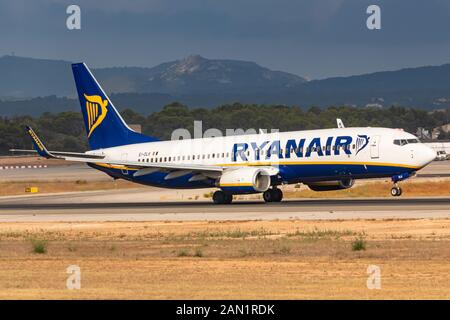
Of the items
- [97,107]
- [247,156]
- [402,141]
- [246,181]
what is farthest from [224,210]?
[97,107]

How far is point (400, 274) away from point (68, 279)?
8.87 metres

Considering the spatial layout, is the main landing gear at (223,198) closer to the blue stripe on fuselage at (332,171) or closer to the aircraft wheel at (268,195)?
the aircraft wheel at (268,195)

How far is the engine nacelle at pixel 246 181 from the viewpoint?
6097 centimetres

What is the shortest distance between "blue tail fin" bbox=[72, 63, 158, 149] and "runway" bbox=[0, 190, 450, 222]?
4.09 m

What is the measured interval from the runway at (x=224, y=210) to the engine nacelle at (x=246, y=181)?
98 cm

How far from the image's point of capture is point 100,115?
233ft

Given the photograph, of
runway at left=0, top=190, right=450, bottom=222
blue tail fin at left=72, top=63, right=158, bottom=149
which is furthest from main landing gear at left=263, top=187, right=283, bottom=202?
blue tail fin at left=72, top=63, right=158, bottom=149

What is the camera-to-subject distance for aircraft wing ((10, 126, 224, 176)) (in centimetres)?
6350

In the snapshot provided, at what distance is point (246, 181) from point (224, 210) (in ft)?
13.2

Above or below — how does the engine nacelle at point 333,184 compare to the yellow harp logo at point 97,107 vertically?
below

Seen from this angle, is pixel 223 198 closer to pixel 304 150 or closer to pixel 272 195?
pixel 272 195

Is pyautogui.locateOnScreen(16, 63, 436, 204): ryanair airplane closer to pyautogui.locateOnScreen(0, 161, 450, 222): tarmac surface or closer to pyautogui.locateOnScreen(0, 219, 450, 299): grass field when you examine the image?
pyautogui.locateOnScreen(0, 161, 450, 222): tarmac surface

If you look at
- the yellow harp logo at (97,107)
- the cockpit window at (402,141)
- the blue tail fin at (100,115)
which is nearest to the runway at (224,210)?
the cockpit window at (402,141)
